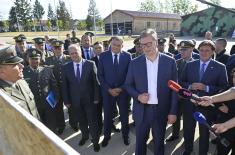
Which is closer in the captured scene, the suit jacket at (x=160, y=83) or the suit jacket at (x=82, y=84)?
the suit jacket at (x=160, y=83)

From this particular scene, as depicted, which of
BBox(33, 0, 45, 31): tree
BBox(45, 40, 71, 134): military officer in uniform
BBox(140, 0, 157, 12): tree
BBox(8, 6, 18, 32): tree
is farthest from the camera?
BBox(33, 0, 45, 31): tree

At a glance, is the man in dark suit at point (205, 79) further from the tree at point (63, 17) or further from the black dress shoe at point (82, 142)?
the tree at point (63, 17)

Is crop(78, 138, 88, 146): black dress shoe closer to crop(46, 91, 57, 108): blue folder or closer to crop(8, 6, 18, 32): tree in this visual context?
crop(46, 91, 57, 108): blue folder

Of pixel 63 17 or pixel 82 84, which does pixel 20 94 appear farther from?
pixel 63 17

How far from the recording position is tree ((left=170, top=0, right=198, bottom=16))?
7794 cm

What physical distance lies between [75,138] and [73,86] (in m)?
1.25

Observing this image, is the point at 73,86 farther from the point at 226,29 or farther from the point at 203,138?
the point at 226,29

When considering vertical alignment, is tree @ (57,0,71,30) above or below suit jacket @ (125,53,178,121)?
above

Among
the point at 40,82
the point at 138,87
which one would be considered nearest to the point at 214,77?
the point at 138,87

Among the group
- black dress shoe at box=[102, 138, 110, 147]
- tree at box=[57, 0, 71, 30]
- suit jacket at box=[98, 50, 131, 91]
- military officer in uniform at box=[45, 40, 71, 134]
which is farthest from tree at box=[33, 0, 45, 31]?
black dress shoe at box=[102, 138, 110, 147]

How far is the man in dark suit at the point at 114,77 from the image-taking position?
4.62 m

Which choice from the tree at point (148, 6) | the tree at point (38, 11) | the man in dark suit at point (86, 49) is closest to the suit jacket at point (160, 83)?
the man in dark suit at point (86, 49)

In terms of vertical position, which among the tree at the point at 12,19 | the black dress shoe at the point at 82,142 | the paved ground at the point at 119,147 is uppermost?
the tree at the point at 12,19

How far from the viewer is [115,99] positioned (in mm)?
4801
